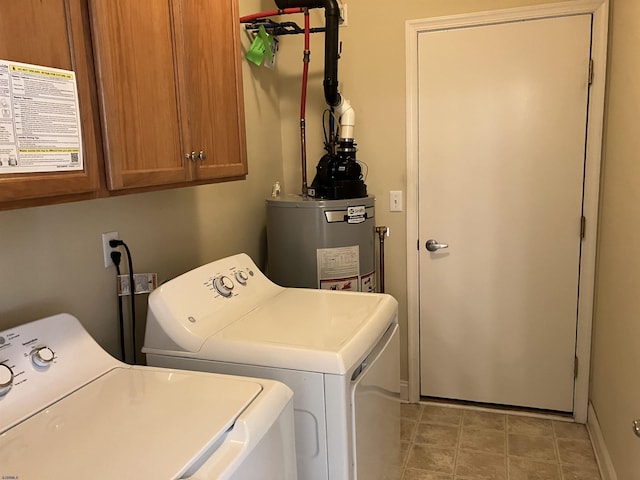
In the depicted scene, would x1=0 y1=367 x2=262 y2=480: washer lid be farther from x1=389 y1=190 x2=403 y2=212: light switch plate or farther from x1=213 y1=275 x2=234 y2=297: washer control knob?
x1=389 y1=190 x2=403 y2=212: light switch plate

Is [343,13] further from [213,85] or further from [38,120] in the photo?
[38,120]

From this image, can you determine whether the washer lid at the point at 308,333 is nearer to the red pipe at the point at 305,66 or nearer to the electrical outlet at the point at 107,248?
the electrical outlet at the point at 107,248

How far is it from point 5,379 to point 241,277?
88cm

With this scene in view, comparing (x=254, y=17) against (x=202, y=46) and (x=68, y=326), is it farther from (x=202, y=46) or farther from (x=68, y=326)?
(x=68, y=326)

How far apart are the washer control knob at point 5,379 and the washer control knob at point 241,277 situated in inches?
33.1

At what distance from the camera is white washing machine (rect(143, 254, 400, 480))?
54.7 inches

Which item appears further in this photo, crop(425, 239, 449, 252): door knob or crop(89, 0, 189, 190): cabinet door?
→ crop(425, 239, 449, 252): door knob

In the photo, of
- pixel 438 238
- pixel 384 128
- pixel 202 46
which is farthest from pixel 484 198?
pixel 202 46

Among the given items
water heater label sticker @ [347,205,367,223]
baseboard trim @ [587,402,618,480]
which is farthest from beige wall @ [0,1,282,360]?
baseboard trim @ [587,402,618,480]

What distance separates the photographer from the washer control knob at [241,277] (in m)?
1.88

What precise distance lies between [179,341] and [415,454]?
58.2 inches


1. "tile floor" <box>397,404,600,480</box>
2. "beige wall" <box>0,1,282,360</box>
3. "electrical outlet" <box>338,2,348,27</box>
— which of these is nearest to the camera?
"beige wall" <box>0,1,282,360</box>

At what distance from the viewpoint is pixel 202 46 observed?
155 cm

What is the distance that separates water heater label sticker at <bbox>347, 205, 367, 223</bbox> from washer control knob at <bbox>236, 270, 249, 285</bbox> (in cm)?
62
